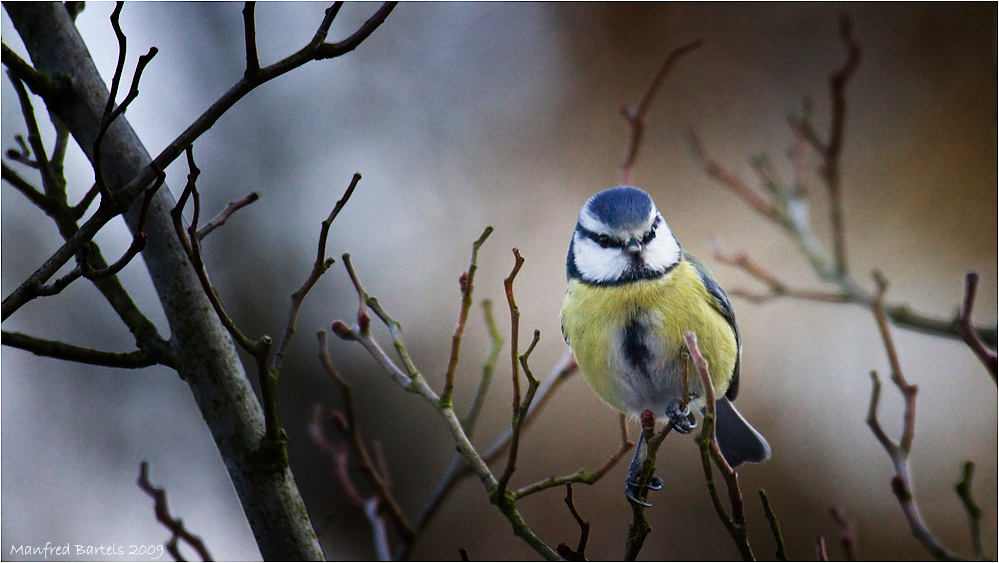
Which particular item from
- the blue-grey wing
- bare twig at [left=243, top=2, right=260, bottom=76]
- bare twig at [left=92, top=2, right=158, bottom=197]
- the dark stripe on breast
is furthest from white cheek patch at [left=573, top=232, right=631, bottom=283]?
bare twig at [left=92, top=2, right=158, bottom=197]

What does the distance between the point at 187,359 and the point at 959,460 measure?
11.2 ft

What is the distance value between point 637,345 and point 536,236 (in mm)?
2144

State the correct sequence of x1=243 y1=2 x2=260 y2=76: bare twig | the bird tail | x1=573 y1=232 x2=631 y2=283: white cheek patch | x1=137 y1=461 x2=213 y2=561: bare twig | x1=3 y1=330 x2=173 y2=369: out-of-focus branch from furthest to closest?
the bird tail → x1=573 y1=232 x2=631 y2=283: white cheek patch → x1=137 y1=461 x2=213 y2=561: bare twig → x1=3 y1=330 x2=173 y2=369: out-of-focus branch → x1=243 y1=2 x2=260 y2=76: bare twig

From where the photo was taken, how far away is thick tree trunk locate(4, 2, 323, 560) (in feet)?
4.06

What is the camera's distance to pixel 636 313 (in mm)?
1576

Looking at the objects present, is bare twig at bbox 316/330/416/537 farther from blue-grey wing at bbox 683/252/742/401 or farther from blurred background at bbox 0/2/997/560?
blurred background at bbox 0/2/997/560

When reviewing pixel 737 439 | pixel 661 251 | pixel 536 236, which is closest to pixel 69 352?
pixel 661 251

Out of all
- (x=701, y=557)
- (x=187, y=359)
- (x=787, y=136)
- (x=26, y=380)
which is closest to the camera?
(x=187, y=359)

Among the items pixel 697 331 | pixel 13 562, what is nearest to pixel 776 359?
pixel 697 331

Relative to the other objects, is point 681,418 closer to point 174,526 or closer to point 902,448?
point 902,448

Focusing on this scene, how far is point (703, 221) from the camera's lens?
371 cm

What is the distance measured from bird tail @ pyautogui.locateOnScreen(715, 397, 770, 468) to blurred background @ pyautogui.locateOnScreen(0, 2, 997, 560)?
45.3 inches

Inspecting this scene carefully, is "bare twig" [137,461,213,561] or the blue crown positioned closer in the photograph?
"bare twig" [137,461,213,561]

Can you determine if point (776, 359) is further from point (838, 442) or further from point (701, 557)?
point (701, 557)
